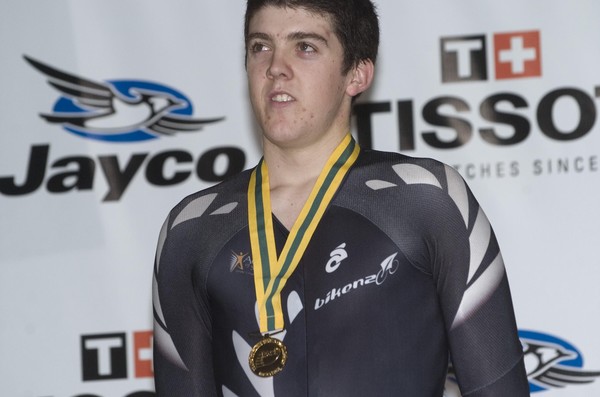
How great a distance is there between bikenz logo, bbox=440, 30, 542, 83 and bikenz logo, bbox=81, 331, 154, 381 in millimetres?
1392

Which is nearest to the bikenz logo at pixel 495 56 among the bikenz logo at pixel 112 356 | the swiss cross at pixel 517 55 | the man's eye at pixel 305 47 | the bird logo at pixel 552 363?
the swiss cross at pixel 517 55

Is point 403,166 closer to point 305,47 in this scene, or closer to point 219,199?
point 305,47

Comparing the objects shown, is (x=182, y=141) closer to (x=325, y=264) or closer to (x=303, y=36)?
(x=303, y=36)

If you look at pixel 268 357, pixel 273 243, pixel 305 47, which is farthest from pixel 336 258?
pixel 305 47

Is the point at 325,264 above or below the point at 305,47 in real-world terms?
below

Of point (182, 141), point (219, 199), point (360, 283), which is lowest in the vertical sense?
point (360, 283)

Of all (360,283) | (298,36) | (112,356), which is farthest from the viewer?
(112,356)

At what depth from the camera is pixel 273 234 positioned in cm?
231

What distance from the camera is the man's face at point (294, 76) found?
2271mm

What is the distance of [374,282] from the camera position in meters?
2.19

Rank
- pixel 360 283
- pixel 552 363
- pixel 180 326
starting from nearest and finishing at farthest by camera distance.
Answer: pixel 360 283, pixel 180 326, pixel 552 363

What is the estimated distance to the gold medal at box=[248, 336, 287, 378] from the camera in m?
2.19

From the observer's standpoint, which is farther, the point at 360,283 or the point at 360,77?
Answer: the point at 360,77

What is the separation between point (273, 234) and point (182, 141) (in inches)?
53.8
